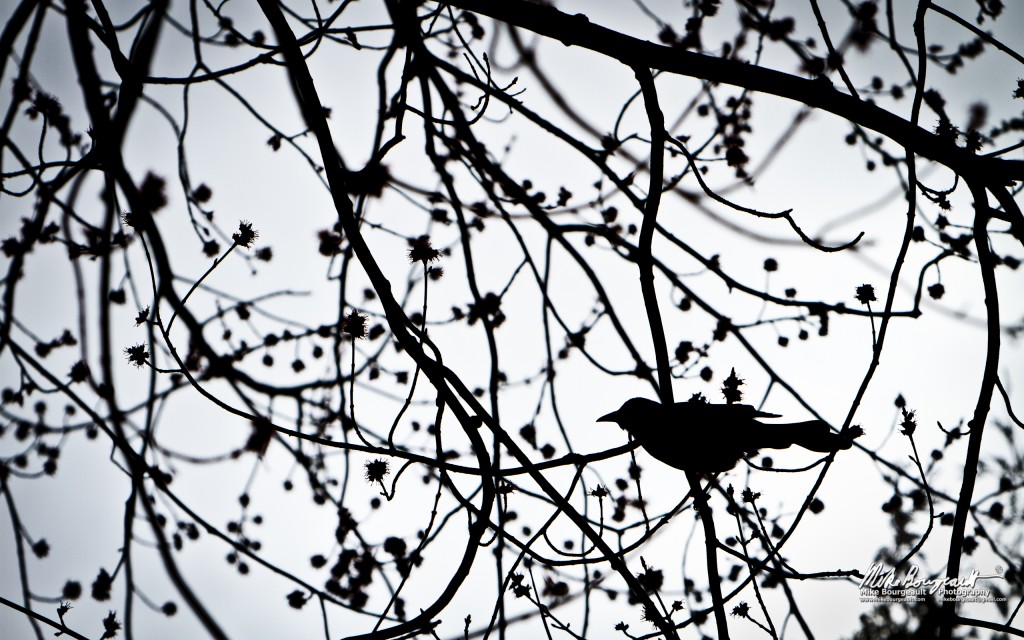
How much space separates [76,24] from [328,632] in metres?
2.81

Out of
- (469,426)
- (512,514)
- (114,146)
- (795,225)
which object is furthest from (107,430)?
(795,225)

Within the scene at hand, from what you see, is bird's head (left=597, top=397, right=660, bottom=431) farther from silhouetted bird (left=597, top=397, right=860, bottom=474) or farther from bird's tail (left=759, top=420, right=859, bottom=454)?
bird's tail (left=759, top=420, right=859, bottom=454)

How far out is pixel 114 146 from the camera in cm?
246

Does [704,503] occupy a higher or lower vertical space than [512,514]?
lower

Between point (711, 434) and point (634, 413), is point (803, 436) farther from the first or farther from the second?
point (634, 413)

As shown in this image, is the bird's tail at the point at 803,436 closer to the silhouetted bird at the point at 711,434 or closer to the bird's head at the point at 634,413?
the silhouetted bird at the point at 711,434

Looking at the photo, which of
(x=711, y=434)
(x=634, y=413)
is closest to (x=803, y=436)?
(x=711, y=434)

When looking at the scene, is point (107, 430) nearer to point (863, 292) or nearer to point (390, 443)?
point (390, 443)

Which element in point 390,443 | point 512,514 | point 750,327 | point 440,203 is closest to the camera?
point 390,443

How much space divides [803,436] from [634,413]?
481mm

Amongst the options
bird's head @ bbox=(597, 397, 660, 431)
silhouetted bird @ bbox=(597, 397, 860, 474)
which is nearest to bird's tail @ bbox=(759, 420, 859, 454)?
silhouetted bird @ bbox=(597, 397, 860, 474)

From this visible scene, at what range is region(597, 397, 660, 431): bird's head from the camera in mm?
1904

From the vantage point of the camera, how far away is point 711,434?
1.78 meters

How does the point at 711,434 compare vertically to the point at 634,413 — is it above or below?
below
